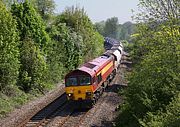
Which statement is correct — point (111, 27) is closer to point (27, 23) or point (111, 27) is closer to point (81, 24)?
point (81, 24)

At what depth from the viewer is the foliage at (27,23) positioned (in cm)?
3117

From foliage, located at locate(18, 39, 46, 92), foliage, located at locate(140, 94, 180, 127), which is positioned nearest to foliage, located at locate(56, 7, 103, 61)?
foliage, located at locate(18, 39, 46, 92)

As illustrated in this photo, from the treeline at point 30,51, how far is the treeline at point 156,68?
9478 mm

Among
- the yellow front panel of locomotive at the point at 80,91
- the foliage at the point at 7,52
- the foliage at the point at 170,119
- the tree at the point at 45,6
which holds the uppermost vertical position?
the tree at the point at 45,6

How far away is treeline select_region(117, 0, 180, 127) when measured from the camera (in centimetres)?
1667

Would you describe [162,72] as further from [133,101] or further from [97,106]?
[97,106]

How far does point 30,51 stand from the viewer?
2992 cm

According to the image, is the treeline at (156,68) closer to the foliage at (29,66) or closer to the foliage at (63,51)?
the foliage at (29,66)

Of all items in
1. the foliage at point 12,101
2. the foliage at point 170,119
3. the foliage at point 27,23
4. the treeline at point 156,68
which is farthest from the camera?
the foliage at point 27,23

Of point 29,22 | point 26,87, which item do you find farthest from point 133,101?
point 29,22

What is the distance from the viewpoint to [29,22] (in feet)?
105

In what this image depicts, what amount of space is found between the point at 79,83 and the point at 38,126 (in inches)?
198

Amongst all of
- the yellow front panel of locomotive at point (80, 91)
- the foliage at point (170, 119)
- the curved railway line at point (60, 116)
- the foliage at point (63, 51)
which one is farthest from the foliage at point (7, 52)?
the foliage at point (170, 119)

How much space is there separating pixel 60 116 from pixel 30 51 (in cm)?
860
